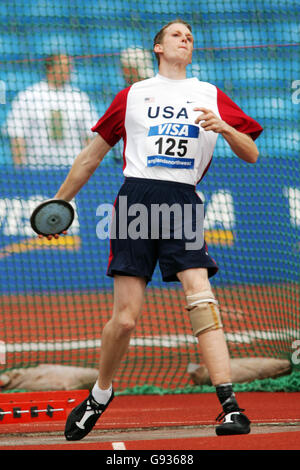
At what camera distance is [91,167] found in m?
4.61

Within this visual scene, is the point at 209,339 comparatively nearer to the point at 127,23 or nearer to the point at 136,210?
the point at 136,210

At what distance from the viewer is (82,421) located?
441 centimetres

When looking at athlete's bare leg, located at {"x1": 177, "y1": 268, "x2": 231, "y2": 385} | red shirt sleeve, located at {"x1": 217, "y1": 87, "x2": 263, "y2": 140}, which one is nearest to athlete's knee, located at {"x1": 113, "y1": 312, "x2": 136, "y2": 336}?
athlete's bare leg, located at {"x1": 177, "y1": 268, "x2": 231, "y2": 385}

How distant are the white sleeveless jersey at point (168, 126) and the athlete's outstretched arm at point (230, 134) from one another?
0.43 feet

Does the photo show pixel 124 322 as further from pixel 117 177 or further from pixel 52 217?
pixel 117 177

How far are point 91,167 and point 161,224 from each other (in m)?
0.65

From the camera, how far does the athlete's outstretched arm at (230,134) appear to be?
4047 millimetres

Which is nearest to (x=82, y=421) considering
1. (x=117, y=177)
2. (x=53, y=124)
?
(x=53, y=124)

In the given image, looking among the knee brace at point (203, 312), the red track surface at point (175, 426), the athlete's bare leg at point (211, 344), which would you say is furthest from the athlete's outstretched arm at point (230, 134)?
the red track surface at point (175, 426)

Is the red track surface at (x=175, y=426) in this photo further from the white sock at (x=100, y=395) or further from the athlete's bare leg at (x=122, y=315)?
the athlete's bare leg at (x=122, y=315)

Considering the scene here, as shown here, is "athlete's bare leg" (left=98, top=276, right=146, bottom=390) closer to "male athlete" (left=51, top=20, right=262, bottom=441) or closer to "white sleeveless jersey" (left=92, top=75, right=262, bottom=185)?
"male athlete" (left=51, top=20, right=262, bottom=441)

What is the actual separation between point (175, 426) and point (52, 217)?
4.96ft

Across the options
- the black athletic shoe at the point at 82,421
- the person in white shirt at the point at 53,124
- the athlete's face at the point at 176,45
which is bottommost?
the black athletic shoe at the point at 82,421
